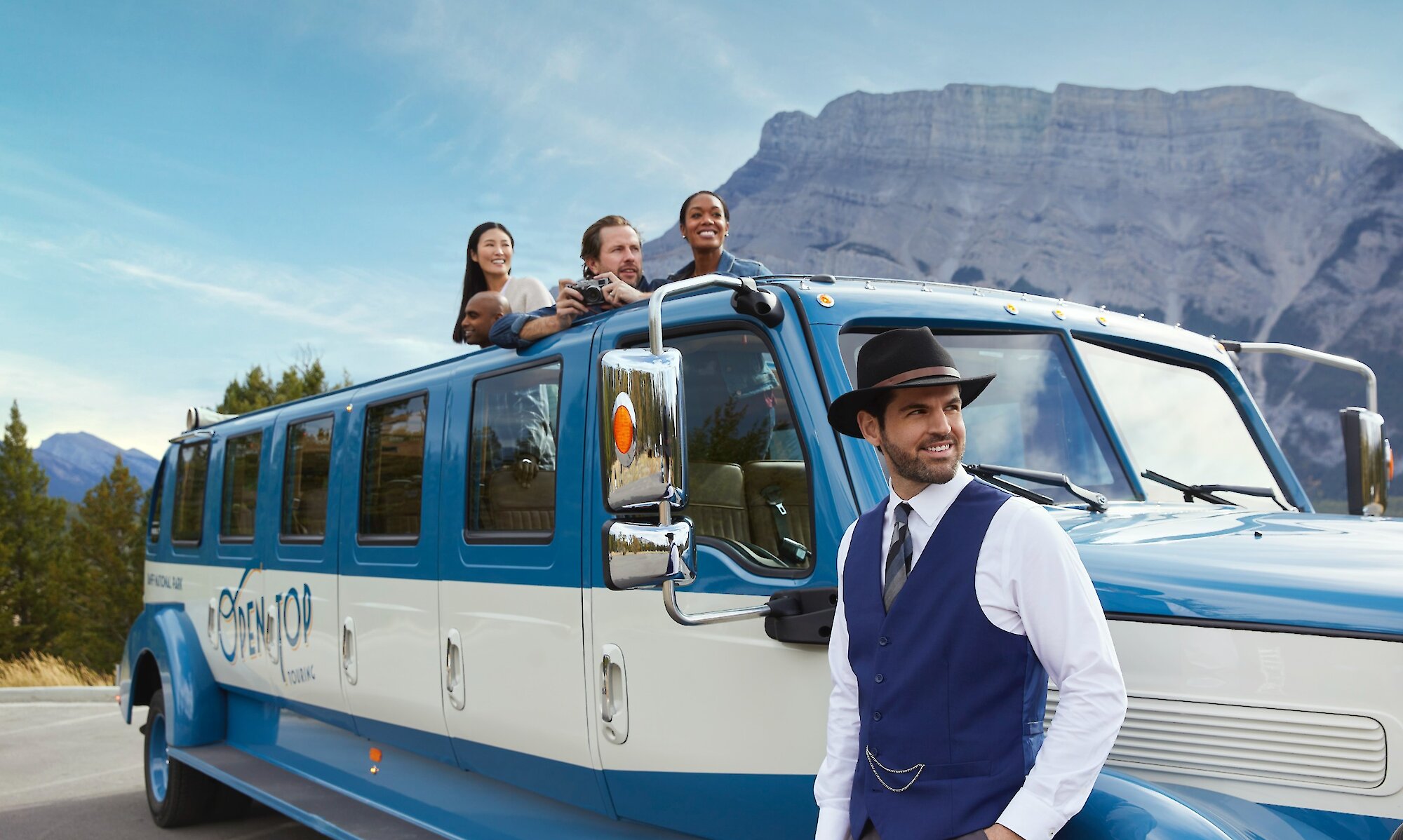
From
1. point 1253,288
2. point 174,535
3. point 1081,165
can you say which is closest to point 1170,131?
point 1081,165

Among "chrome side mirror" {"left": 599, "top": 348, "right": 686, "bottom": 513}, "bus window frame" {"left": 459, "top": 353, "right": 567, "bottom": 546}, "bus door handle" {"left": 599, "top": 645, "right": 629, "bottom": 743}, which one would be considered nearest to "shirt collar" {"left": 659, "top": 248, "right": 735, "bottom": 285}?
"bus window frame" {"left": 459, "top": 353, "right": 567, "bottom": 546}

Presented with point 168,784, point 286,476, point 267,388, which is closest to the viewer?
point 286,476

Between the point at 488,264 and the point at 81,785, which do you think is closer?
the point at 488,264

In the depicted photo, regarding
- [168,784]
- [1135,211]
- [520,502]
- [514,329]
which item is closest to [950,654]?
[520,502]

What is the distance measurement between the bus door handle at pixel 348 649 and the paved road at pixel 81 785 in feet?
8.36

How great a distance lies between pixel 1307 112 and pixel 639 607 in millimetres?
137103

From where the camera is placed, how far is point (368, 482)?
5.24 metres

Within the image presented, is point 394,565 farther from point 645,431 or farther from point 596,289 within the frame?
point 645,431

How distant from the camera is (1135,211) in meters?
121

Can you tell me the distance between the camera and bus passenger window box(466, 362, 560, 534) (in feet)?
13.2

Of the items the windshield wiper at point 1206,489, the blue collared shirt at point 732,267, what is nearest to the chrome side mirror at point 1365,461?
the windshield wiper at point 1206,489

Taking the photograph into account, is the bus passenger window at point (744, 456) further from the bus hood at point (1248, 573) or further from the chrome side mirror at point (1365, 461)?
the chrome side mirror at point (1365, 461)

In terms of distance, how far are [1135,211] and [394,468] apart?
411ft

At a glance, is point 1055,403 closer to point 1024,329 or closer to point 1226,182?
point 1024,329
